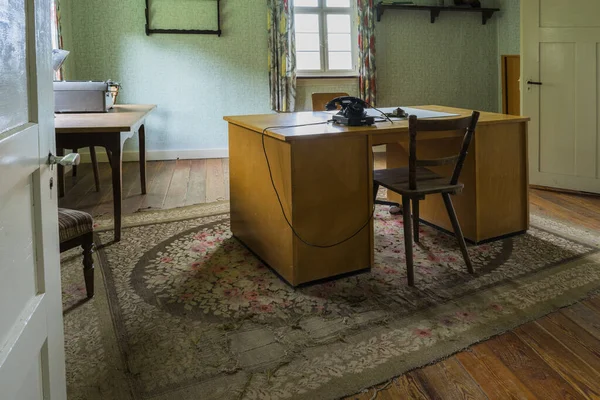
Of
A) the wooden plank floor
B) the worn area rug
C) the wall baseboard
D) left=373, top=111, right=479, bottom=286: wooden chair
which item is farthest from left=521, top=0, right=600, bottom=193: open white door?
the wall baseboard

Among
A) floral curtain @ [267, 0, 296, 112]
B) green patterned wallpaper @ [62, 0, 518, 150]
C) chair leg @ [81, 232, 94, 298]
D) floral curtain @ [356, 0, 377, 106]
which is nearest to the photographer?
chair leg @ [81, 232, 94, 298]

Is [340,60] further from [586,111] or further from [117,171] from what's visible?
[117,171]

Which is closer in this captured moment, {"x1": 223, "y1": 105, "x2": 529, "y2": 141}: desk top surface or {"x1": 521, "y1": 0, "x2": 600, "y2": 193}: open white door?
{"x1": 223, "y1": 105, "x2": 529, "y2": 141}: desk top surface

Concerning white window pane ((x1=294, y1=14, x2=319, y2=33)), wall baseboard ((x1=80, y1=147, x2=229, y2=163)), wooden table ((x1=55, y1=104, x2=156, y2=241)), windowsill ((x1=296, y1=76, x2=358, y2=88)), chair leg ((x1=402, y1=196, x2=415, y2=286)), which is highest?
white window pane ((x1=294, y1=14, x2=319, y2=33))

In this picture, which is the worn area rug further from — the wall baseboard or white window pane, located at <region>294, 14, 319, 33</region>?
white window pane, located at <region>294, 14, 319, 33</region>

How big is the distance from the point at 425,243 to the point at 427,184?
1.73ft

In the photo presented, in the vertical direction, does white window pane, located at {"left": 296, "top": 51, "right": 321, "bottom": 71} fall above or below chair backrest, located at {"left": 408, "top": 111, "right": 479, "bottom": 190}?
above

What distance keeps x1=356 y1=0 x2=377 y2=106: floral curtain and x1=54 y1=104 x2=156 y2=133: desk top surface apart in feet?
10.00

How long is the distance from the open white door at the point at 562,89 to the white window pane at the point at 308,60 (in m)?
2.42

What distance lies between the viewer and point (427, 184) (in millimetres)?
2346

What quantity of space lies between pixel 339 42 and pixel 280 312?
4.52m

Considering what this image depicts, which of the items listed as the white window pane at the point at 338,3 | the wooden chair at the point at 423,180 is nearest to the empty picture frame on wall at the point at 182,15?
the white window pane at the point at 338,3

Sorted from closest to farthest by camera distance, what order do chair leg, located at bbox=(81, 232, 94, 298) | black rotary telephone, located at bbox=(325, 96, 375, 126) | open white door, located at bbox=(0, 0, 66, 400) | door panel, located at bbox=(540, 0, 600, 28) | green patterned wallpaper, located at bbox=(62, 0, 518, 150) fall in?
open white door, located at bbox=(0, 0, 66, 400)
chair leg, located at bbox=(81, 232, 94, 298)
black rotary telephone, located at bbox=(325, 96, 375, 126)
door panel, located at bbox=(540, 0, 600, 28)
green patterned wallpaper, located at bbox=(62, 0, 518, 150)

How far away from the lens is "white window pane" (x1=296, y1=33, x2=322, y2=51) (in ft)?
18.8
